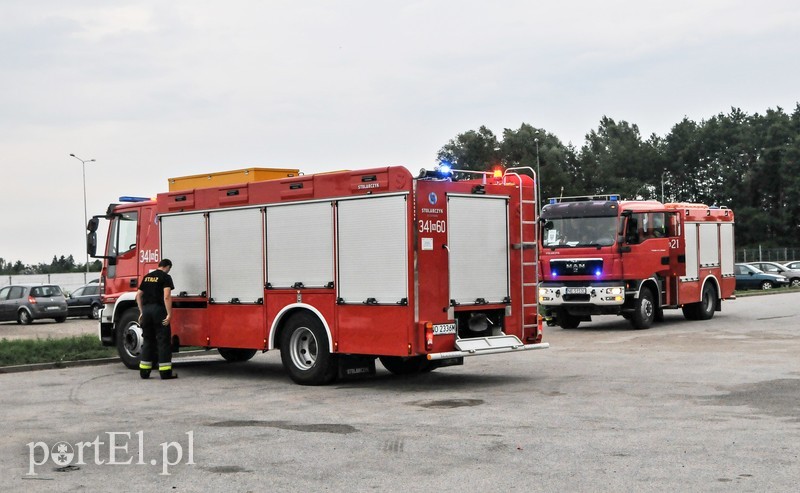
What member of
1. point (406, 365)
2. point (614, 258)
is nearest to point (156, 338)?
point (406, 365)

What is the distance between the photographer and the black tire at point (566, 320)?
25.3 metres

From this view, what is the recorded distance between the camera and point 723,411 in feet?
35.3

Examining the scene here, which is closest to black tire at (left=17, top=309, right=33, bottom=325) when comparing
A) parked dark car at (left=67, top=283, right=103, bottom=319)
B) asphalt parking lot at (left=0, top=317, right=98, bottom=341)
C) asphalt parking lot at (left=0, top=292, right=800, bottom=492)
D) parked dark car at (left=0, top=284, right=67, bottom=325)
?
parked dark car at (left=0, top=284, right=67, bottom=325)

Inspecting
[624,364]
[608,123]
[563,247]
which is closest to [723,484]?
[624,364]

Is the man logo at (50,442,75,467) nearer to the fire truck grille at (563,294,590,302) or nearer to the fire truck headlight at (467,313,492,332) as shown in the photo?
the fire truck headlight at (467,313,492,332)

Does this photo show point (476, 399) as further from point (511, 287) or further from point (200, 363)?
point (200, 363)

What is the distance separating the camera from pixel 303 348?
561 inches

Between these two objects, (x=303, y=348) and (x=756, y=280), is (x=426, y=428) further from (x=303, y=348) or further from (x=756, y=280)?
(x=756, y=280)

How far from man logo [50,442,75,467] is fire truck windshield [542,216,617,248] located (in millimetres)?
15963

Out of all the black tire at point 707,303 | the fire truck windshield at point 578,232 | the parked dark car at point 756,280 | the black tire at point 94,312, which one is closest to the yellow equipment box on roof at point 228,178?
the fire truck windshield at point 578,232

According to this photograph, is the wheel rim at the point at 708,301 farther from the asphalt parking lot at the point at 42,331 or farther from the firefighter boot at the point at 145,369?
the firefighter boot at the point at 145,369

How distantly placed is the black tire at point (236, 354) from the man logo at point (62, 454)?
8014 mm

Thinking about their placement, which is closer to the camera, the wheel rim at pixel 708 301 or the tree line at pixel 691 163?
the wheel rim at pixel 708 301

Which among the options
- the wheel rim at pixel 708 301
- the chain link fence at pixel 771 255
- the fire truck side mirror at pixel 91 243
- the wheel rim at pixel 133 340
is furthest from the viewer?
the chain link fence at pixel 771 255
